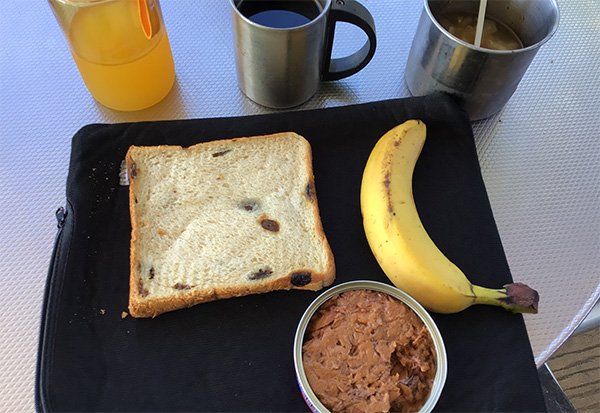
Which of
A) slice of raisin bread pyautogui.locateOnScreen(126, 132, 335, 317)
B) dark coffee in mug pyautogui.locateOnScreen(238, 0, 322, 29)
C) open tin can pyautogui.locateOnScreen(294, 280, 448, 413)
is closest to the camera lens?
open tin can pyautogui.locateOnScreen(294, 280, 448, 413)

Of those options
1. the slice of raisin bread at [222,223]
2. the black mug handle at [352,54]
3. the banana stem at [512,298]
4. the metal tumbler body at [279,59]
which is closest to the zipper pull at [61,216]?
the slice of raisin bread at [222,223]

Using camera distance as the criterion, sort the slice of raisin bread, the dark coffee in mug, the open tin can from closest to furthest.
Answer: the open tin can → the slice of raisin bread → the dark coffee in mug

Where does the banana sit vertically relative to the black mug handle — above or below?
below

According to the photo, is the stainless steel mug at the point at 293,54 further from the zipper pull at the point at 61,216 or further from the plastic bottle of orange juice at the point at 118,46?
the zipper pull at the point at 61,216

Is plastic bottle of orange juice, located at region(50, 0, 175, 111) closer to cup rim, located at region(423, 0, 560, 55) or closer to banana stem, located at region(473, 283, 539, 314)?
cup rim, located at region(423, 0, 560, 55)

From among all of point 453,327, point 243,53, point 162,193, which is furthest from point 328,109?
point 453,327

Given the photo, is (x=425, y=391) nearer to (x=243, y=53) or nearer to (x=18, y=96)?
(x=243, y=53)

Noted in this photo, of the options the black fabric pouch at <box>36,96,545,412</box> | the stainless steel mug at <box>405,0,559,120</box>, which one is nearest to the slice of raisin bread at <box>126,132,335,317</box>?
the black fabric pouch at <box>36,96,545,412</box>
